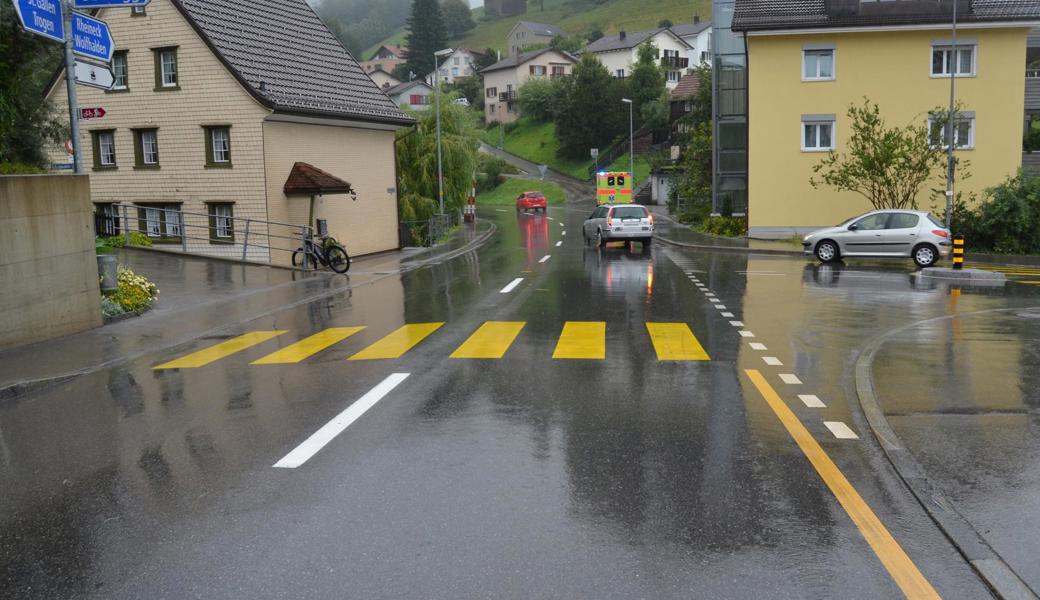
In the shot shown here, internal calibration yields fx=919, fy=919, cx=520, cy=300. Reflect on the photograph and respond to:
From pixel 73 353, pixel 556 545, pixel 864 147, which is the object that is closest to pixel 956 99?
pixel 864 147

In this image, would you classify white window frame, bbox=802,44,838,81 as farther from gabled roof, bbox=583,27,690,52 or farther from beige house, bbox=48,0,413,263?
gabled roof, bbox=583,27,690,52

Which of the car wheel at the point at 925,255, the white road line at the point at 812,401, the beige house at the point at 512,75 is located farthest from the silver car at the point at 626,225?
the beige house at the point at 512,75

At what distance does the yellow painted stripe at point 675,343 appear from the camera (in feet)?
35.2

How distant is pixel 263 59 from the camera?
29.5 m

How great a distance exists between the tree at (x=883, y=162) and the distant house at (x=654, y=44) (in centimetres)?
7311

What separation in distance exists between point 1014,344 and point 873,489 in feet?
23.1

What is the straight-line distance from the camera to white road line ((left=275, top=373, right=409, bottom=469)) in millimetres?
6625

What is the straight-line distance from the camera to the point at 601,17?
172 metres

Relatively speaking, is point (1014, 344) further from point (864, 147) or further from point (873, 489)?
point (864, 147)

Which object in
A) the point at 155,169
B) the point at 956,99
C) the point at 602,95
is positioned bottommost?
the point at 155,169

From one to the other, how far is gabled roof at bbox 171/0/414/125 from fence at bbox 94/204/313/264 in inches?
148

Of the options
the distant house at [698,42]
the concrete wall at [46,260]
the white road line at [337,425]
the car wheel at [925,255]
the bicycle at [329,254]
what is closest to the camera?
the white road line at [337,425]

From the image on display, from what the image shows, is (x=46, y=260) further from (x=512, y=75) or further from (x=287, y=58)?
(x=512, y=75)

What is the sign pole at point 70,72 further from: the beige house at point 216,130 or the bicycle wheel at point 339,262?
the beige house at point 216,130
